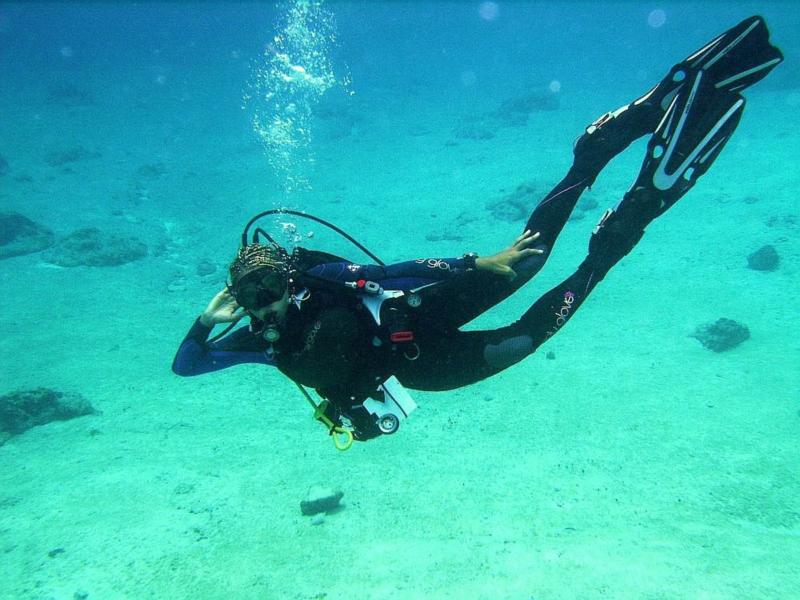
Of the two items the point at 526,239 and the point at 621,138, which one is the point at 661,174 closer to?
the point at 621,138

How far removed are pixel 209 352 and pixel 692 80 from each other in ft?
17.3

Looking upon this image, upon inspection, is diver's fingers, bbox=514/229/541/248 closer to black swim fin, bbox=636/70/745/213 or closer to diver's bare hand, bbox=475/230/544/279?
diver's bare hand, bbox=475/230/544/279

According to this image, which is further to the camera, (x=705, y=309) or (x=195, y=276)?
(x=195, y=276)

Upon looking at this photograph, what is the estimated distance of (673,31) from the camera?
63188 millimetres

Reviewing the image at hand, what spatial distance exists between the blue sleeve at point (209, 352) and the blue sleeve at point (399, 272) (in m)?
0.99

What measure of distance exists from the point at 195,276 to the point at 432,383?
14.2 metres

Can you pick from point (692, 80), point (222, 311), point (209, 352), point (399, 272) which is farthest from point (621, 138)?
point (209, 352)

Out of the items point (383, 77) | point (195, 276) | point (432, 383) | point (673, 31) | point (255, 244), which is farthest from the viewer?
point (673, 31)

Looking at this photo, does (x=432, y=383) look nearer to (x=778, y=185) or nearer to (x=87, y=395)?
(x=87, y=395)

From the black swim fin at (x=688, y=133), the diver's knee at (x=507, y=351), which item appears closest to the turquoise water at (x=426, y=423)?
the diver's knee at (x=507, y=351)

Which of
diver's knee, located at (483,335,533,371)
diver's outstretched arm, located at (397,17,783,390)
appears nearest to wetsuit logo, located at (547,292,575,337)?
diver's outstretched arm, located at (397,17,783,390)

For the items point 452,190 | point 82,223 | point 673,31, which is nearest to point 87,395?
point 82,223

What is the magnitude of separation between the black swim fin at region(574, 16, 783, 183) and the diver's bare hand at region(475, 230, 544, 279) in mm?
1102

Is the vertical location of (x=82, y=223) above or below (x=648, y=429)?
above
